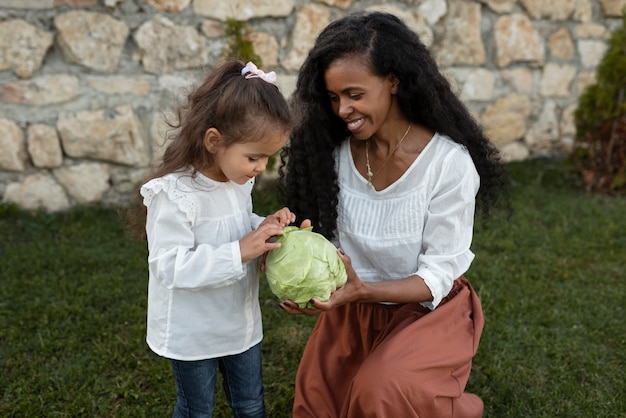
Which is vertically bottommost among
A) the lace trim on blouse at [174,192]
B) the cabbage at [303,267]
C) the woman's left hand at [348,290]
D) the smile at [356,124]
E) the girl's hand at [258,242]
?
the woman's left hand at [348,290]

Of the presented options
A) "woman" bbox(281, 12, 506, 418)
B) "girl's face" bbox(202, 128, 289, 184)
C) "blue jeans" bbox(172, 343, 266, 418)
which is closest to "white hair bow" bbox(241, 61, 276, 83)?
"girl's face" bbox(202, 128, 289, 184)

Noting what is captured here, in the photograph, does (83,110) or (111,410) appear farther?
(83,110)

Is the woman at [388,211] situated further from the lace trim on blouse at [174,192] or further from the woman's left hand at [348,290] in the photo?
the lace trim on blouse at [174,192]

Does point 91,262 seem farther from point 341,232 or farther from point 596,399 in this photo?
point 596,399

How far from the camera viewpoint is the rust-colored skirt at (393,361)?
7.43ft

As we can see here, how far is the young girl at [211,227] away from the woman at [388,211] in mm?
267

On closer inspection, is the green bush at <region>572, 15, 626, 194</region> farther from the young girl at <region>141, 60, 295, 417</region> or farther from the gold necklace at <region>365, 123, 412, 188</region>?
the young girl at <region>141, 60, 295, 417</region>

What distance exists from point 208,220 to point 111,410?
124 centimetres

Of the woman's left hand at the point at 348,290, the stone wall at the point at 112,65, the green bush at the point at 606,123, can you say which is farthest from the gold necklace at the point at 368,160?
the green bush at the point at 606,123

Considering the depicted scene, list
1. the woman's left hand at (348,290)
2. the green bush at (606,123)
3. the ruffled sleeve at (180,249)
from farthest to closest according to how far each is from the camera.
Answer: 1. the green bush at (606,123)
2. the woman's left hand at (348,290)
3. the ruffled sleeve at (180,249)

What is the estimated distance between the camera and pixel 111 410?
288cm

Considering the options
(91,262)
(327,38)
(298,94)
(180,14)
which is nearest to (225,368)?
(298,94)

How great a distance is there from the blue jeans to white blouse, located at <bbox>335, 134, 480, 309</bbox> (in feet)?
1.94

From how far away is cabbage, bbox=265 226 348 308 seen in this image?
6.87 ft
